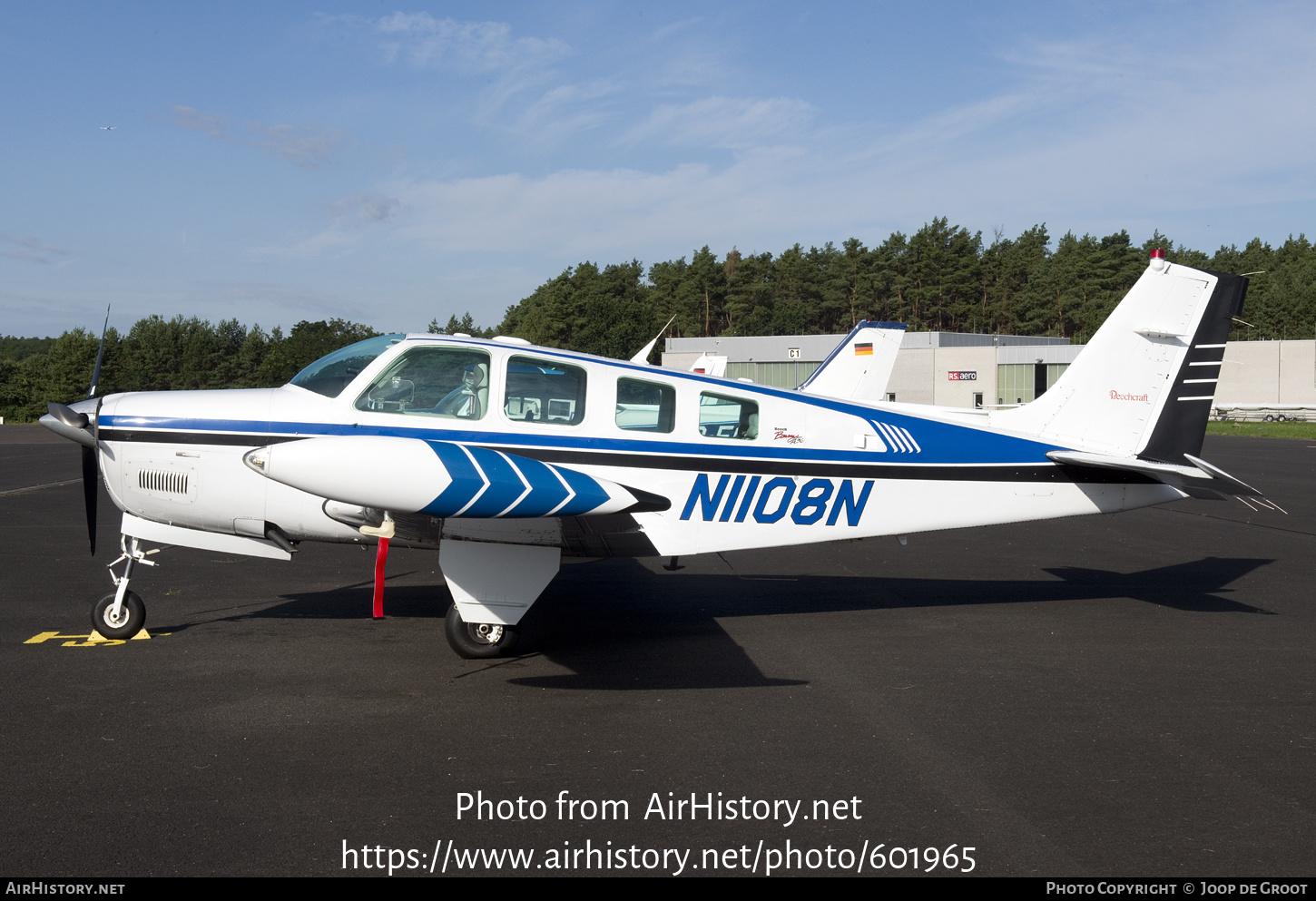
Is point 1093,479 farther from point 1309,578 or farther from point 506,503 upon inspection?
point 506,503

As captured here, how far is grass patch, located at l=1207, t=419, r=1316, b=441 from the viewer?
122ft

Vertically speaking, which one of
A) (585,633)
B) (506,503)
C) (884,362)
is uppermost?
(884,362)

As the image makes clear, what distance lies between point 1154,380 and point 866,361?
994 cm

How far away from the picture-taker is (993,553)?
11531 mm

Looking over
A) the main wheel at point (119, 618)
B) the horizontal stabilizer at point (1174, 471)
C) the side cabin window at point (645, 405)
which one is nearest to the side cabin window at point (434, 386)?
the side cabin window at point (645, 405)

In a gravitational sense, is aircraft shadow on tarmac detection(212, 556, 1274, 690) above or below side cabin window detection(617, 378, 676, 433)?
below

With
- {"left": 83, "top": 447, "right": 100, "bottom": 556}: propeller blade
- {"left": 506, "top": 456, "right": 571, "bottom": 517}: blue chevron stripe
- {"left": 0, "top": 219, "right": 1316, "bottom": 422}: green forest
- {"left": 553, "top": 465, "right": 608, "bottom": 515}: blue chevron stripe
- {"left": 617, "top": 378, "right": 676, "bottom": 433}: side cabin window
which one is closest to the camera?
{"left": 506, "top": 456, "right": 571, "bottom": 517}: blue chevron stripe

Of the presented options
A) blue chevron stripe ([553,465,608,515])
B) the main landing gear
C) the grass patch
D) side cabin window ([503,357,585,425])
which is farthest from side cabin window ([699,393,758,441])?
the grass patch

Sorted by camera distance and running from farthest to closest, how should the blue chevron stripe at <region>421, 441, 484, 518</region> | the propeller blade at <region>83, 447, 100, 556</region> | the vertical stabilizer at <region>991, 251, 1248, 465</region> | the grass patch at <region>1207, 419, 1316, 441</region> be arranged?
the grass patch at <region>1207, 419, 1316, 441</region> < the vertical stabilizer at <region>991, 251, 1248, 465</region> < the propeller blade at <region>83, 447, 100, 556</region> < the blue chevron stripe at <region>421, 441, 484, 518</region>

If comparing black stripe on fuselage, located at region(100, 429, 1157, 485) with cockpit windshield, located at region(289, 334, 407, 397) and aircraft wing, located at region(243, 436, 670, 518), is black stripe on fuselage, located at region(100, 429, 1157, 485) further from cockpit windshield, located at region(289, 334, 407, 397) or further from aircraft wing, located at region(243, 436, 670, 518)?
aircraft wing, located at region(243, 436, 670, 518)

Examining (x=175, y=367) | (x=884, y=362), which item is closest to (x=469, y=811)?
(x=884, y=362)

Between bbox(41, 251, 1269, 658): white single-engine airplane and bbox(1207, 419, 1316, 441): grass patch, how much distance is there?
36.2 meters

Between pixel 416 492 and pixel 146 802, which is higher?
pixel 416 492

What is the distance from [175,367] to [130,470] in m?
98.0
